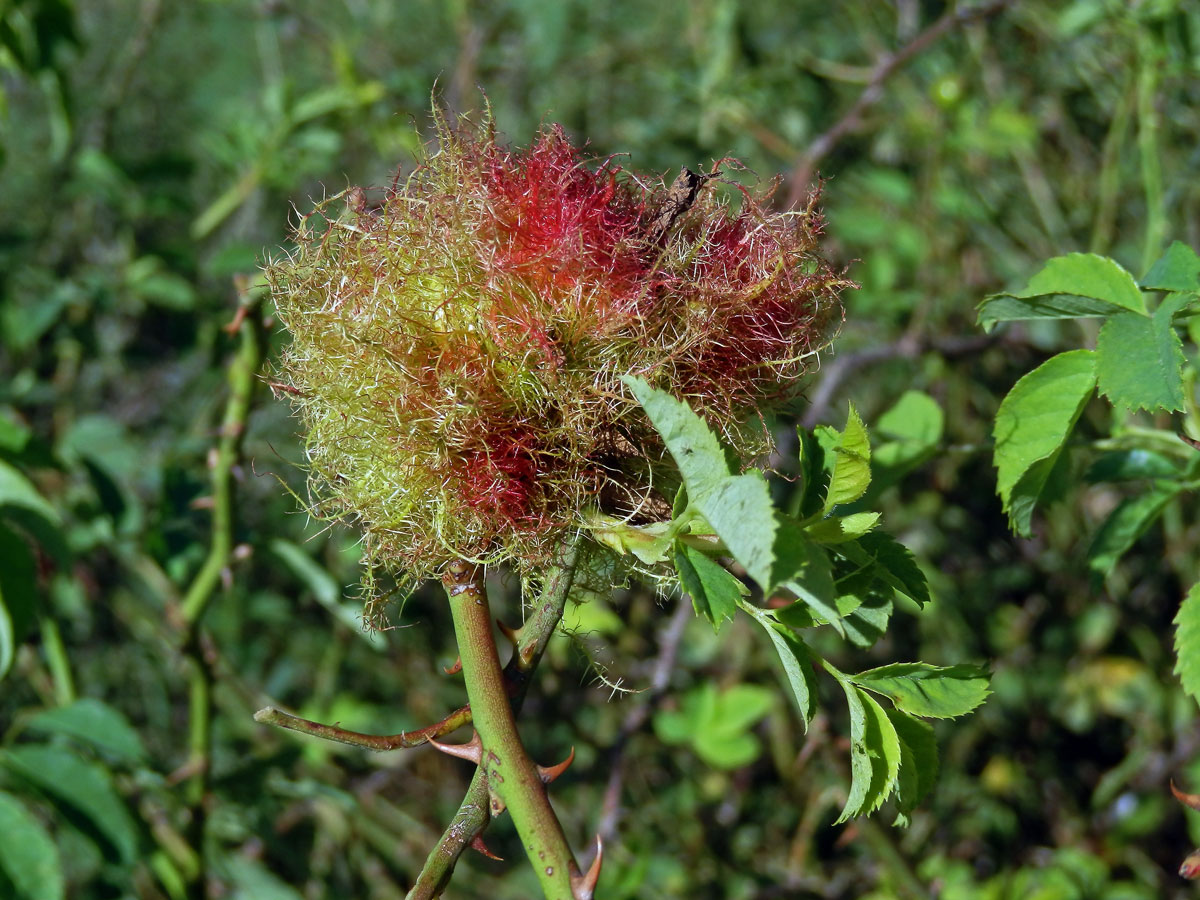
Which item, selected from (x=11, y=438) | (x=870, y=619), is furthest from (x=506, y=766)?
(x=11, y=438)

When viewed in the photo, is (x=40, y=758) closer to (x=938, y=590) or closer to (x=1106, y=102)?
(x=938, y=590)

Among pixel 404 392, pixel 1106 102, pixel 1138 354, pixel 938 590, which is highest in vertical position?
pixel 404 392

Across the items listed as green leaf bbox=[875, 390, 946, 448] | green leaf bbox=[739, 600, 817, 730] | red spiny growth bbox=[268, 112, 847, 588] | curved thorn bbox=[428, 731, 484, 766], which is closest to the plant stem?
curved thorn bbox=[428, 731, 484, 766]

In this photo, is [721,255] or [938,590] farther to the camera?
[938,590]

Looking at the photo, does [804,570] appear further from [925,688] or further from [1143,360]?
[1143,360]

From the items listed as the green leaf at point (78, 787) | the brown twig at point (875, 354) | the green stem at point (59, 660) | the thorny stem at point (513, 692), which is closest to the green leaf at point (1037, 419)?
the thorny stem at point (513, 692)

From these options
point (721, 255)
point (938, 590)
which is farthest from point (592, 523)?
point (938, 590)
